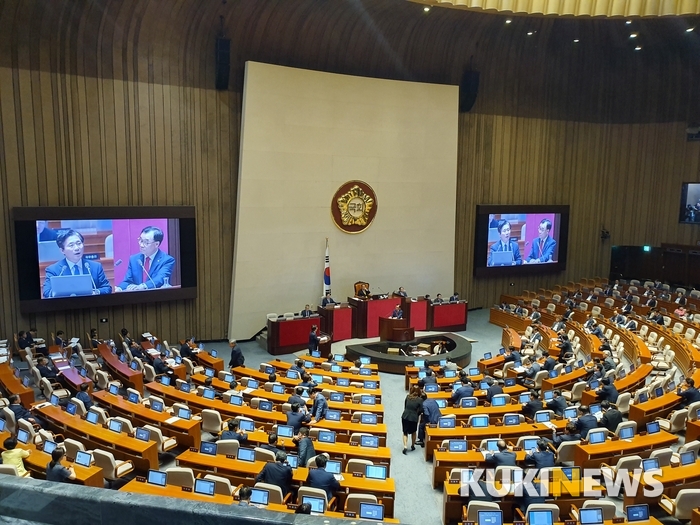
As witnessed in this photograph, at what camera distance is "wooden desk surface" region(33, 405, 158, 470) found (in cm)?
738

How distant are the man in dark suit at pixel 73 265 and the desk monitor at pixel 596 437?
1169 centimetres

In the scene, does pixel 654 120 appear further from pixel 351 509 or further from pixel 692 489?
pixel 351 509

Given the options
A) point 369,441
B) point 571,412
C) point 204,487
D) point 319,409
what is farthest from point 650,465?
point 204,487

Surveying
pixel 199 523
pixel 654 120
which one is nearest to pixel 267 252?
pixel 199 523

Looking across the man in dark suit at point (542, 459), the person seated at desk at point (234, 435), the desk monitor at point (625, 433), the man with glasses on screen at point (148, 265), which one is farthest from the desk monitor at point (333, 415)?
the man with glasses on screen at point (148, 265)

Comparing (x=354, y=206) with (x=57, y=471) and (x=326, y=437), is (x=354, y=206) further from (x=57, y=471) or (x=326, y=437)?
(x=57, y=471)

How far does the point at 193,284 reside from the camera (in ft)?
50.7

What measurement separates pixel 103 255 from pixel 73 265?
2.39ft

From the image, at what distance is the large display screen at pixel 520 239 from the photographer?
19859 millimetres

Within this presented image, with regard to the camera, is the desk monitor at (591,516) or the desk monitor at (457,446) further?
the desk monitor at (457,446)

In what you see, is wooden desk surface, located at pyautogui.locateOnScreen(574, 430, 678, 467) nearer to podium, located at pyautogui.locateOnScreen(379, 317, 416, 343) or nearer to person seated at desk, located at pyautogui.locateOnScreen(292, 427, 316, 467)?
person seated at desk, located at pyautogui.locateOnScreen(292, 427, 316, 467)

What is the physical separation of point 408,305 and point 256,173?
5.90 meters

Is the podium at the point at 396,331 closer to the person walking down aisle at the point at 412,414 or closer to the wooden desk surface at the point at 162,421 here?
the person walking down aisle at the point at 412,414

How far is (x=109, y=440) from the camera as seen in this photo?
Answer: 7.52 m
